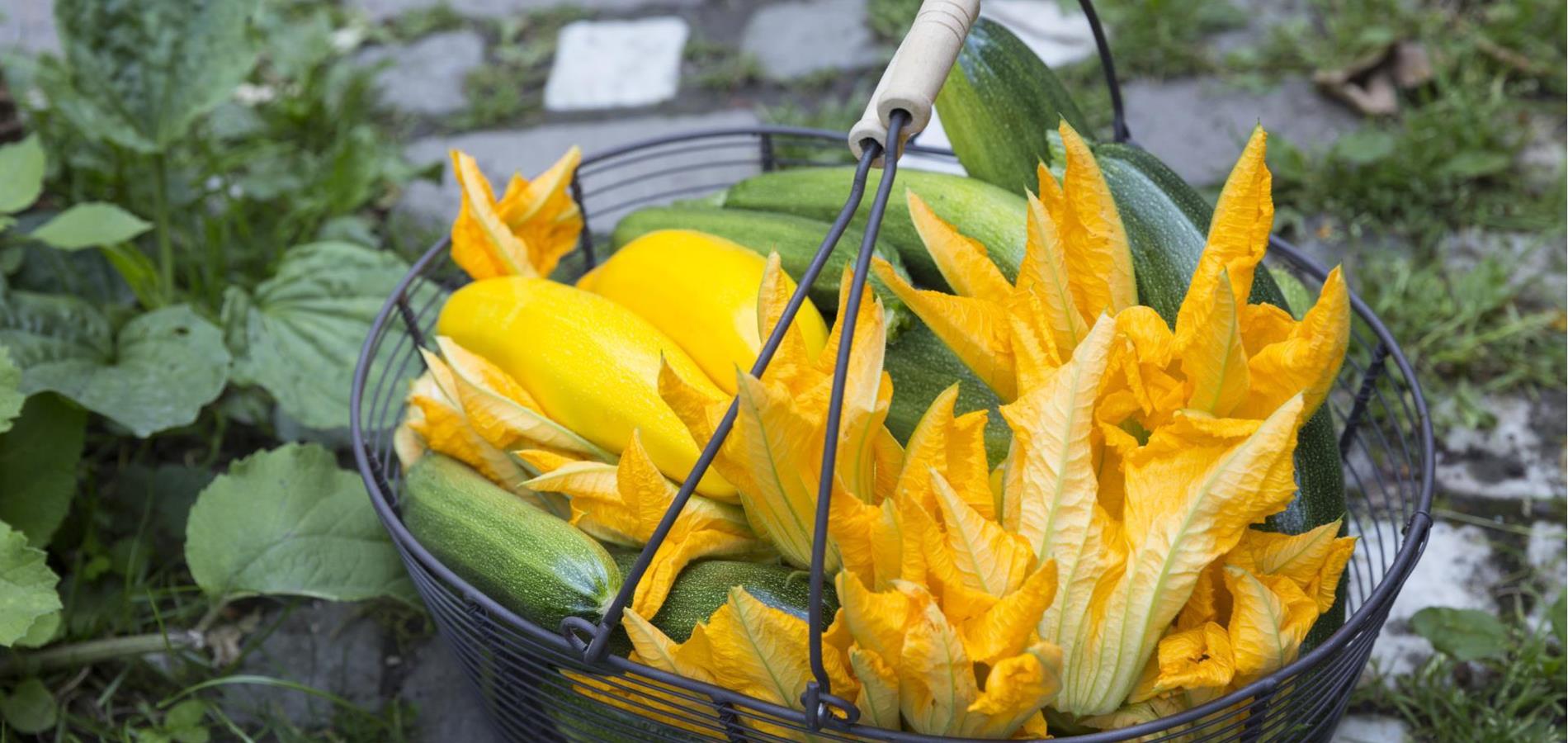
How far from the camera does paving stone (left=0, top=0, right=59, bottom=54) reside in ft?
11.3

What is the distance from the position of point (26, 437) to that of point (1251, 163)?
1879mm

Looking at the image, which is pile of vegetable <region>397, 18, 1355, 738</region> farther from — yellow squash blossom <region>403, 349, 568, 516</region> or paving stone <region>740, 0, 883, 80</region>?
paving stone <region>740, 0, 883, 80</region>

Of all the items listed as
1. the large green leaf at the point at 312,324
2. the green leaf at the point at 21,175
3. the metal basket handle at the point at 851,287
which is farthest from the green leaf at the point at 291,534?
the metal basket handle at the point at 851,287

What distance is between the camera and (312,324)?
223 centimetres

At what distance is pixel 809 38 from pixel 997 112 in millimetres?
1637

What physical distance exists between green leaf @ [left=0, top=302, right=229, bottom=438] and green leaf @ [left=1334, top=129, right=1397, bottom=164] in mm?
2313

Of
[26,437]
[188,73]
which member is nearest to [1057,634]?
[26,437]

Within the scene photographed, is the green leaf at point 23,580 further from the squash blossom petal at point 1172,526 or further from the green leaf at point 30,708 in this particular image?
the squash blossom petal at point 1172,526

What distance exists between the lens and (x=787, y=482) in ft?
4.32

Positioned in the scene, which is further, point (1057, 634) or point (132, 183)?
point (132, 183)

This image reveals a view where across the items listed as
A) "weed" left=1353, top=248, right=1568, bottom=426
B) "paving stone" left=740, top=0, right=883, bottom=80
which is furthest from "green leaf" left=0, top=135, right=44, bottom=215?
"weed" left=1353, top=248, right=1568, bottom=426

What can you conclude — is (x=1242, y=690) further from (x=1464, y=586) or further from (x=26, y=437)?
(x=26, y=437)

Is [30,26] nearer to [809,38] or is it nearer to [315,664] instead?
[809,38]

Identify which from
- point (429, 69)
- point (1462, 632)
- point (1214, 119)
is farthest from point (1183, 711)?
point (429, 69)
